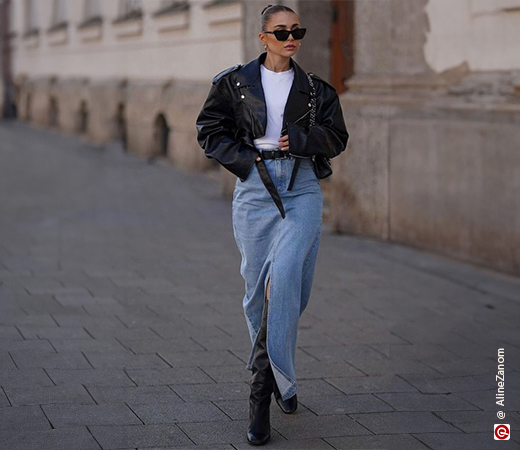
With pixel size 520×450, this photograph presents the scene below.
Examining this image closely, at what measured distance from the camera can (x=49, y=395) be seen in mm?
5234

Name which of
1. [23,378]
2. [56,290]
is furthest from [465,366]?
[56,290]

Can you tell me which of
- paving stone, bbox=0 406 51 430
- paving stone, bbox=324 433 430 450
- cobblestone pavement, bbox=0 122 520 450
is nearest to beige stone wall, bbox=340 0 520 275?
cobblestone pavement, bbox=0 122 520 450

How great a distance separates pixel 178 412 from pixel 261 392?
47 centimetres

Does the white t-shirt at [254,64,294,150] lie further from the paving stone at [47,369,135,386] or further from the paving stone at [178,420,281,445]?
the paving stone at [47,369,135,386]

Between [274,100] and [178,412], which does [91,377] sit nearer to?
[178,412]

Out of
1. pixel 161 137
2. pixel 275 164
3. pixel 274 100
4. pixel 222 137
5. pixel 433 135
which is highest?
pixel 274 100

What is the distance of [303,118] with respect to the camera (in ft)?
15.8

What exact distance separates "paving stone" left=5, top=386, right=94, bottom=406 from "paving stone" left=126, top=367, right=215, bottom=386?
32 cm

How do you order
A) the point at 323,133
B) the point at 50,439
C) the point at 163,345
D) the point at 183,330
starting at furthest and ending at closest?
the point at 183,330, the point at 163,345, the point at 323,133, the point at 50,439

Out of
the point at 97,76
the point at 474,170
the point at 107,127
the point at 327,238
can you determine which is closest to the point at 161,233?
the point at 327,238

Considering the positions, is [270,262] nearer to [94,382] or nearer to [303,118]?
[303,118]

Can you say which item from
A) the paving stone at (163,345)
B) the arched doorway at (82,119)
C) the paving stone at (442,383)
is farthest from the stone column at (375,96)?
the arched doorway at (82,119)

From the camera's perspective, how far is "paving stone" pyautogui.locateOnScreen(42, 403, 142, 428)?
4.82 meters

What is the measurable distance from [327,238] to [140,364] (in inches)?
182
